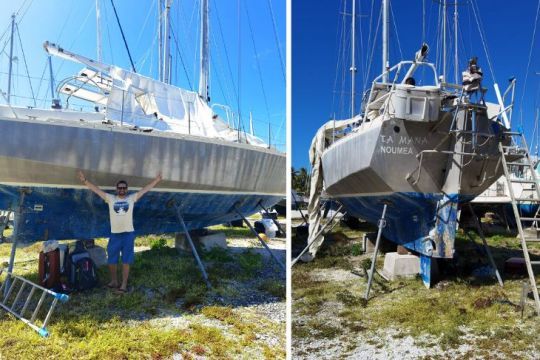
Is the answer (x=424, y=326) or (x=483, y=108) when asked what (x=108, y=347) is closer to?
(x=424, y=326)

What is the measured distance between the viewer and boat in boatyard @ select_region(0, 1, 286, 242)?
534 cm

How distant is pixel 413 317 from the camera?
4.75 m

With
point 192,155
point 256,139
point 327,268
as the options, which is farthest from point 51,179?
point 327,268

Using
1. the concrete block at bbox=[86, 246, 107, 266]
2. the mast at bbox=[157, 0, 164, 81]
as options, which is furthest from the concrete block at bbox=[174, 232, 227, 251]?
the mast at bbox=[157, 0, 164, 81]

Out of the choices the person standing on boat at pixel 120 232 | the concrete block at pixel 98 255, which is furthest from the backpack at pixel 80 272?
the concrete block at pixel 98 255

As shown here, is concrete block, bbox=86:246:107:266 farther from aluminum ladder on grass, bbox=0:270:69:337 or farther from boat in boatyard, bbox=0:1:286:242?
aluminum ladder on grass, bbox=0:270:69:337

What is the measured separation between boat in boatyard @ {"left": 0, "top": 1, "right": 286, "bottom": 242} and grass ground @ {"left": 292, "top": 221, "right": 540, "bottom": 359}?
213 cm

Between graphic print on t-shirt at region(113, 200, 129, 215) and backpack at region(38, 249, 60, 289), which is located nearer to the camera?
backpack at region(38, 249, 60, 289)

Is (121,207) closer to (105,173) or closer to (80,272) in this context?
(105,173)

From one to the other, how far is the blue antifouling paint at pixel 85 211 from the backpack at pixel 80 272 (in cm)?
103

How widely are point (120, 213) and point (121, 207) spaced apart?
8cm

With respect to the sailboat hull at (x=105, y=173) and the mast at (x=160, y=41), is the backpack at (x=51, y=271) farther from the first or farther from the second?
the mast at (x=160, y=41)

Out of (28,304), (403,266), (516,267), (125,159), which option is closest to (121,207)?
(125,159)

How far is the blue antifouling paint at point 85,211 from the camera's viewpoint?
574 centimetres
